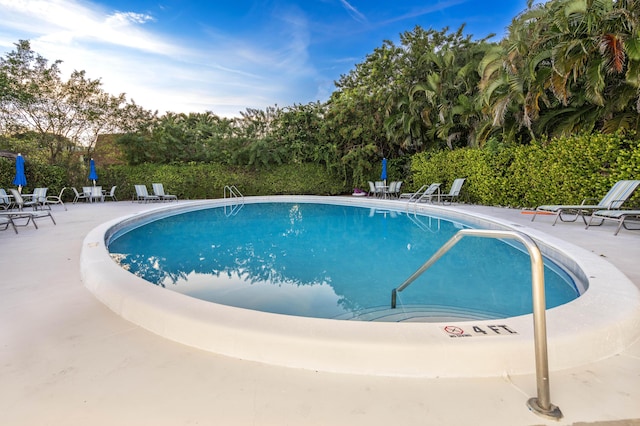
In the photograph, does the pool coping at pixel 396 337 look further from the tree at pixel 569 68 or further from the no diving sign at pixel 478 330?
the tree at pixel 569 68

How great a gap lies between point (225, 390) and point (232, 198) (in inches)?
652

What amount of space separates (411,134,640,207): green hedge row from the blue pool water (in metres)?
3.15

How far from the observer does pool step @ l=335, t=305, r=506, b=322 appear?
12.3ft

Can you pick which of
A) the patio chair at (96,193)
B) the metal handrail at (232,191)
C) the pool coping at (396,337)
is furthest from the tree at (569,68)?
the patio chair at (96,193)

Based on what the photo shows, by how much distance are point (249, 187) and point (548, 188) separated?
1482cm

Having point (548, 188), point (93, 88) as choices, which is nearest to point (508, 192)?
Answer: point (548, 188)

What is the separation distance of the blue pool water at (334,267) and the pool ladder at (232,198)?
11.7 feet

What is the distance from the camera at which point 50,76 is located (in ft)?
57.4

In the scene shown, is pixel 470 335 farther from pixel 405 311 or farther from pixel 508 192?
pixel 508 192

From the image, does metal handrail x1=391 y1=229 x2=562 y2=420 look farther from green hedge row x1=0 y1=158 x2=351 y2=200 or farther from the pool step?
green hedge row x1=0 y1=158 x2=351 y2=200

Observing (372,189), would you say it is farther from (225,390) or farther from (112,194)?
(225,390)

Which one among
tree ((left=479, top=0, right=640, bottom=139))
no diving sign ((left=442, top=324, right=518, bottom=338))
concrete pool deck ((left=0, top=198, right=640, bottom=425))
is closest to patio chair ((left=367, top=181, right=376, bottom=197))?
tree ((left=479, top=0, right=640, bottom=139))

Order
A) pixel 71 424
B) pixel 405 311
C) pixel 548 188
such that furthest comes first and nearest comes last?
pixel 548 188
pixel 405 311
pixel 71 424

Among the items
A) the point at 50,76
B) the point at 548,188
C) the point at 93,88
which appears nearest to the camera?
the point at 548,188
